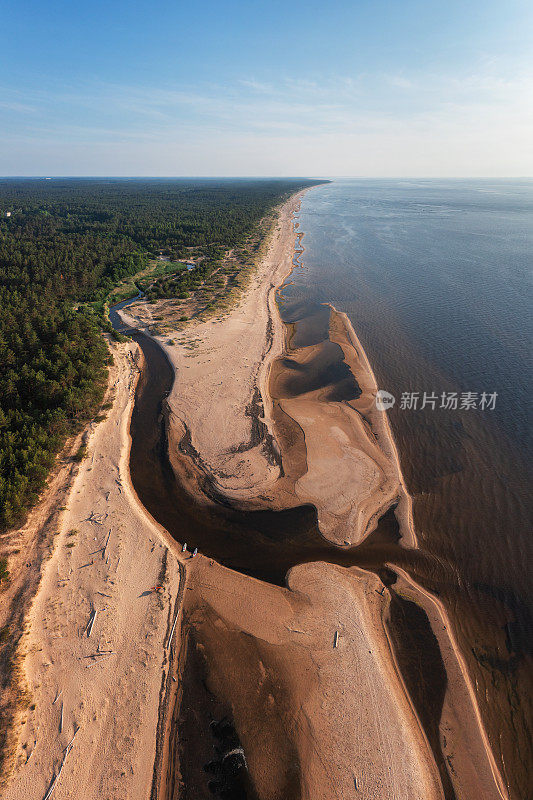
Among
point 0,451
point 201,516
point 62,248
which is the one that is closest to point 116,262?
point 62,248


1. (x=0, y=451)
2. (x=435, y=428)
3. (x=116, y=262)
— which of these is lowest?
(x=435, y=428)

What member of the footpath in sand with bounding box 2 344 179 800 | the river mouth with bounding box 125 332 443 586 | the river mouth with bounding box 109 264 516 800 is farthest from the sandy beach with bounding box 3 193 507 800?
the river mouth with bounding box 125 332 443 586

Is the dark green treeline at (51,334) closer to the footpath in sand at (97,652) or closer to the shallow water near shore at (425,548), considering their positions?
the footpath in sand at (97,652)

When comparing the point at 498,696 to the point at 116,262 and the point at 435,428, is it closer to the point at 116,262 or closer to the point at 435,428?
the point at 435,428

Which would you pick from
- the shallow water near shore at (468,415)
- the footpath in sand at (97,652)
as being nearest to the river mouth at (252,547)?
the footpath in sand at (97,652)

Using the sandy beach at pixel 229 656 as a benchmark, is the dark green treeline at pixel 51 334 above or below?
above

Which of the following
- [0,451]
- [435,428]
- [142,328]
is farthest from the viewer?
[142,328]

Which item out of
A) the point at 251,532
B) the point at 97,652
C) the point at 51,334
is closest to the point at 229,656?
the point at 97,652
